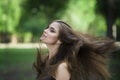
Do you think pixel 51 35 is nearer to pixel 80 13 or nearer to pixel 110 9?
pixel 110 9

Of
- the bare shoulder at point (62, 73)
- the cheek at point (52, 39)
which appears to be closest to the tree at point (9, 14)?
the cheek at point (52, 39)

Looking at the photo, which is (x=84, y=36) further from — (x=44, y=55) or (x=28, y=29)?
(x=28, y=29)

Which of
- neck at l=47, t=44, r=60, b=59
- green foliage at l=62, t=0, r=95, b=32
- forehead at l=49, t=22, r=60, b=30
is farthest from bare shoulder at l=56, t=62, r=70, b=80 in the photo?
green foliage at l=62, t=0, r=95, b=32

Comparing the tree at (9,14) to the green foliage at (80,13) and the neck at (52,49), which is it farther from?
the neck at (52,49)

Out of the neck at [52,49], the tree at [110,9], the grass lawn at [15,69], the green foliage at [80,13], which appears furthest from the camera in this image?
the green foliage at [80,13]

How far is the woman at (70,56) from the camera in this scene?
348cm

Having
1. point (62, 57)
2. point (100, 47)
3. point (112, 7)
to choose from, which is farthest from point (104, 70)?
point (112, 7)

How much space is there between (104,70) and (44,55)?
1.72 ft

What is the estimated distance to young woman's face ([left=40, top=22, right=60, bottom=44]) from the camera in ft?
11.8

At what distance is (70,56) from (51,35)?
24cm

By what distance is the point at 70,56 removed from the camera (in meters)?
3.53

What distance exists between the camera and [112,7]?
83.9ft

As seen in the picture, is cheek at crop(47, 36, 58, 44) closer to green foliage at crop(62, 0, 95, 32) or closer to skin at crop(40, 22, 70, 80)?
skin at crop(40, 22, 70, 80)

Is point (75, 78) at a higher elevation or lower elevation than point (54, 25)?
lower
